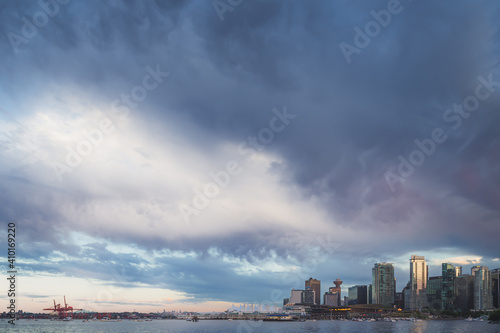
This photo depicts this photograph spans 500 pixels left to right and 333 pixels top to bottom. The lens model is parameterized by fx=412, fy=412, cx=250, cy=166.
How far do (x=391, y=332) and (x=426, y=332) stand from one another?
1552cm

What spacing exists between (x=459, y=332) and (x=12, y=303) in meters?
185

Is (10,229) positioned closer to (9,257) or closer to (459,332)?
(9,257)

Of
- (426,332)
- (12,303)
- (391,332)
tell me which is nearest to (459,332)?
(426,332)

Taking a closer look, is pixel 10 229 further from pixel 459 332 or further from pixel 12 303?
pixel 459 332

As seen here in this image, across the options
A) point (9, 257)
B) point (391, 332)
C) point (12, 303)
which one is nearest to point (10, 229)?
point (9, 257)

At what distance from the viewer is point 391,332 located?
643 feet

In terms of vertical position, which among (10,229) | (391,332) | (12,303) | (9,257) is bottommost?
(391,332)

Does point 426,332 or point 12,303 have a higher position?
point 12,303

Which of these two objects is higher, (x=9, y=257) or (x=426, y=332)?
(x=9, y=257)

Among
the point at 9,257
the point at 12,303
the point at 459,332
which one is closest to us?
the point at 9,257

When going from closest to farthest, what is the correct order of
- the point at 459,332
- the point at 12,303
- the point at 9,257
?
the point at 9,257 → the point at 12,303 → the point at 459,332

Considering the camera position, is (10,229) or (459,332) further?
(459,332)

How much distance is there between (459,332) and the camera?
186 m

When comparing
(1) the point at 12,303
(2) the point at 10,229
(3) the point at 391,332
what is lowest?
(3) the point at 391,332
